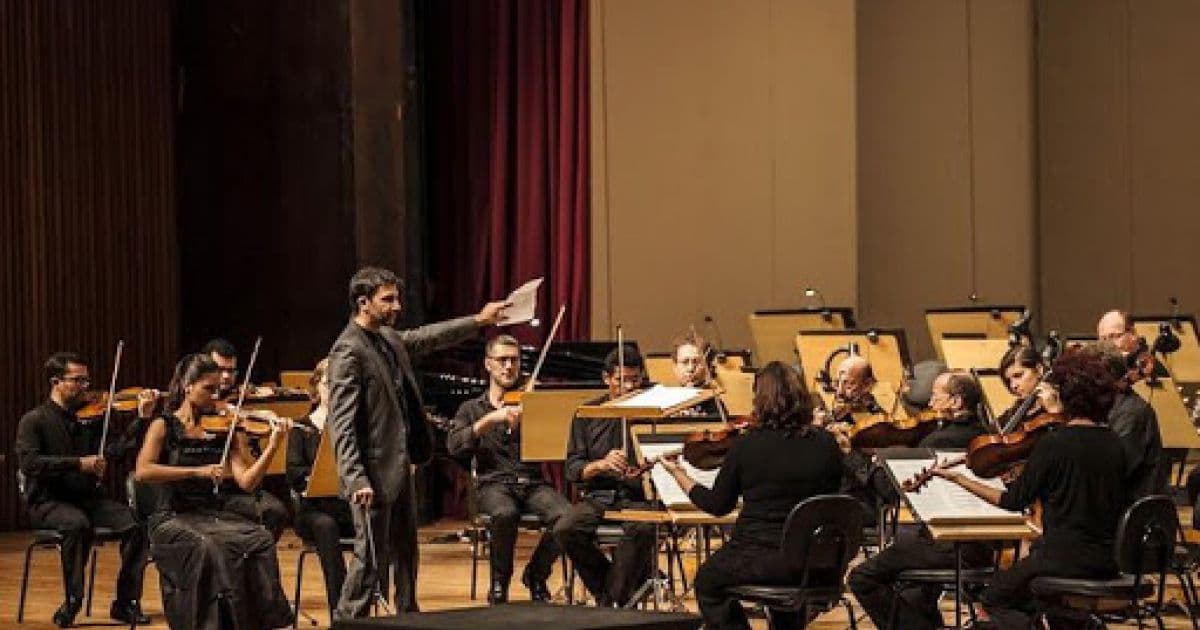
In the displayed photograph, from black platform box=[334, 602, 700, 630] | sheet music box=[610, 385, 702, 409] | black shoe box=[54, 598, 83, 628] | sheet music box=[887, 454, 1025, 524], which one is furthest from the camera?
black shoe box=[54, 598, 83, 628]

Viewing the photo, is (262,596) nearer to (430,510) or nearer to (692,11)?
(430,510)

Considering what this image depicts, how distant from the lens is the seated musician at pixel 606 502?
9.39 meters

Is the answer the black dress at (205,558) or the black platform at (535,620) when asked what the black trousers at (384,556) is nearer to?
the black dress at (205,558)

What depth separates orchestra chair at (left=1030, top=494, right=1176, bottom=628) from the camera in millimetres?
6922

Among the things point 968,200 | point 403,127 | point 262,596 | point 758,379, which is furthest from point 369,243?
point 758,379

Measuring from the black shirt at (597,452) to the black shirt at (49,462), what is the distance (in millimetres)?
2214

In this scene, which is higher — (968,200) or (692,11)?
(692,11)

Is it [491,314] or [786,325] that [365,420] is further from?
[786,325]

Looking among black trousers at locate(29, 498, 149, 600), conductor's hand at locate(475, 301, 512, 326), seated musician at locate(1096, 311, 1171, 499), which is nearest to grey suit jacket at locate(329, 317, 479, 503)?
conductor's hand at locate(475, 301, 512, 326)

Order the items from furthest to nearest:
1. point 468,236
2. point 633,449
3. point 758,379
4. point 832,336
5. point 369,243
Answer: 1. point 468,236
2. point 369,243
3. point 832,336
4. point 633,449
5. point 758,379

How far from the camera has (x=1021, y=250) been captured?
1572 centimetres

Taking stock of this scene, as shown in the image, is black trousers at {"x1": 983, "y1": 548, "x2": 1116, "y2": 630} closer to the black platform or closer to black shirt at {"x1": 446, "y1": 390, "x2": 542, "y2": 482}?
the black platform

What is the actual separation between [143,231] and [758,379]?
804 centimetres

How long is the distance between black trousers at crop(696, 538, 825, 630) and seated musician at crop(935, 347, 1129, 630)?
767mm
